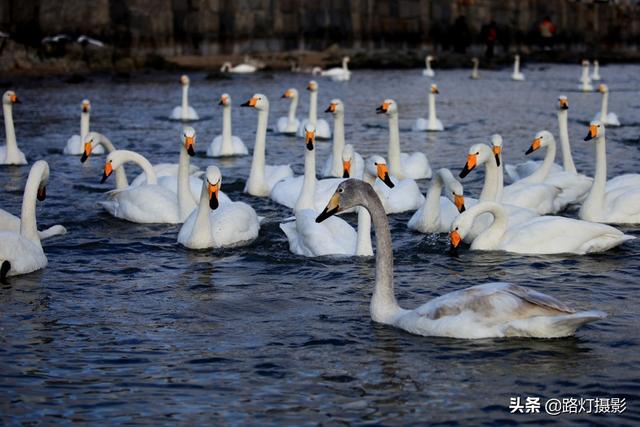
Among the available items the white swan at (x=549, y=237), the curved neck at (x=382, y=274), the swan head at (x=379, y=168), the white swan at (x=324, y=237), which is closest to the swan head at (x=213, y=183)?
the white swan at (x=324, y=237)

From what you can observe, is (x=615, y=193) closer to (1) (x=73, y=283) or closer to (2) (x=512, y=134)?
(1) (x=73, y=283)

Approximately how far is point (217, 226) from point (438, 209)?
2.44m

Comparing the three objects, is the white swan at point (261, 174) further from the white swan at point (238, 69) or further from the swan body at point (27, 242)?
the white swan at point (238, 69)

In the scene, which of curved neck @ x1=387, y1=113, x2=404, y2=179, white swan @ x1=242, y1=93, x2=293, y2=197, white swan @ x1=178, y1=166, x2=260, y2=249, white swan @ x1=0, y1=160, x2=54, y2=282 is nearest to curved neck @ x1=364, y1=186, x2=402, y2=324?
white swan @ x1=178, y1=166, x2=260, y2=249

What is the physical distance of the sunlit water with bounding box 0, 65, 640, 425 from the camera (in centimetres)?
749

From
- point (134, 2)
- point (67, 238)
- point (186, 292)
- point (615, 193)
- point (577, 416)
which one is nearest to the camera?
point (577, 416)

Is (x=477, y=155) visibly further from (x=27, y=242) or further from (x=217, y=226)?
(x=27, y=242)

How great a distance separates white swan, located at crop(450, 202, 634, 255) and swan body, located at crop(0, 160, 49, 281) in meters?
4.17

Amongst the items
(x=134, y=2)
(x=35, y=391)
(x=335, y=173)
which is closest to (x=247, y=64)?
(x=134, y=2)

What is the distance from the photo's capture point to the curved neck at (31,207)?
1149 centimetres

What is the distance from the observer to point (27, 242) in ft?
36.5

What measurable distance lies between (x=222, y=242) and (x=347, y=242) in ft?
4.37

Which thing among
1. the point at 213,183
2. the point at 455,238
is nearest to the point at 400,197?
the point at 455,238

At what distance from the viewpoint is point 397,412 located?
735 cm
